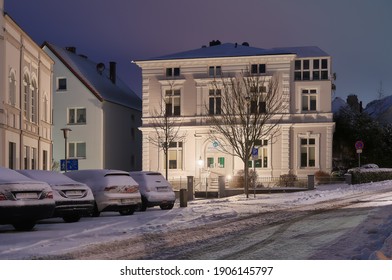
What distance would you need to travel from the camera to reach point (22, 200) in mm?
14609

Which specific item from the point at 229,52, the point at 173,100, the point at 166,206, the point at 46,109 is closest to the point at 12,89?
the point at 46,109

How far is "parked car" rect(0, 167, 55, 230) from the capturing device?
47.1ft

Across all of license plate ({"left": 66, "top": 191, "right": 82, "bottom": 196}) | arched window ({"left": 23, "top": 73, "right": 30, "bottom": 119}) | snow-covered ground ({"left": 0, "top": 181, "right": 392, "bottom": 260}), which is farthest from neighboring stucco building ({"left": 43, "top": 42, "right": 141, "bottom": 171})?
license plate ({"left": 66, "top": 191, "right": 82, "bottom": 196})

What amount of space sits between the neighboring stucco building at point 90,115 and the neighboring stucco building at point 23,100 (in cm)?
927

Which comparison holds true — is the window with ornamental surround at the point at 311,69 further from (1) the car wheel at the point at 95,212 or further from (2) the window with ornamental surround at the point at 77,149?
(1) the car wheel at the point at 95,212

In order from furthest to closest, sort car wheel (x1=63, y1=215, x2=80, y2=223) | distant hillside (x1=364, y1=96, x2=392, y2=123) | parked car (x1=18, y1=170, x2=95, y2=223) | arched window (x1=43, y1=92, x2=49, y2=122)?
arched window (x1=43, y1=92, x2=49, y2=122), car wheel (x1=63, y1=215, x2=80, y2=223), parked car (x1=18, y1=170, x2=95, y2=223), distant hillside (x1=364, y1=96, x2=392, y2=123)

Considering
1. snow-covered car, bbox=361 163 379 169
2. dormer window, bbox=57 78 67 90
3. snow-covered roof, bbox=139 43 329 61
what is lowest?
snow-covered car, bbox=361 163 379 169

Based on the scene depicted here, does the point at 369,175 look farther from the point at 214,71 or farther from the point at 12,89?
the point at 12,89

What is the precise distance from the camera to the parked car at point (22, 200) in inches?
565

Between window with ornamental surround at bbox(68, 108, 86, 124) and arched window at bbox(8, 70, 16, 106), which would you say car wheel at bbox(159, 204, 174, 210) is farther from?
window with ornamental surround at bbox(68, 108, 86, 124)

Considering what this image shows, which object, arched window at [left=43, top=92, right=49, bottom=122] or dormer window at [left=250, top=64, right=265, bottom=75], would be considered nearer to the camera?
arched window at [left=43, top=92, right=49, bottom=122]

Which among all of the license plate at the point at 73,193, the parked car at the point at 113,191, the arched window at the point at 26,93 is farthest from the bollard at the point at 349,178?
the license plate at the point at 73,193

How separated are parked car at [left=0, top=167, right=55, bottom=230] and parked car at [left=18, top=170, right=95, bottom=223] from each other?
2222 millimetres
